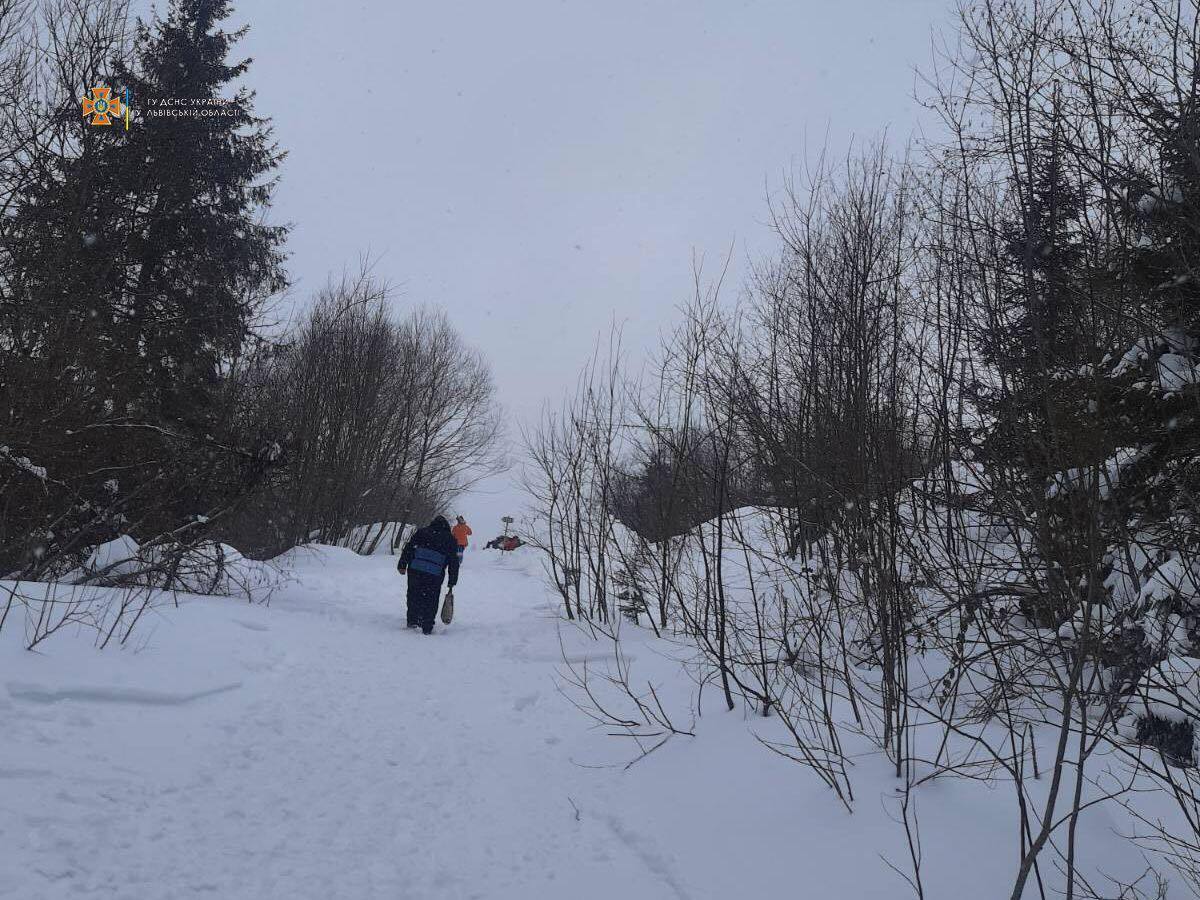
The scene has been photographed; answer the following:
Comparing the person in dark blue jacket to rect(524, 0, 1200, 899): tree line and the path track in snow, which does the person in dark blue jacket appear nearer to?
the path track in snow

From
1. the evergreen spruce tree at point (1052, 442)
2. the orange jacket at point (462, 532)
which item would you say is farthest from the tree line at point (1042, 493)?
the orange jacket at point (462, 532)

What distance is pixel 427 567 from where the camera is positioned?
977cm

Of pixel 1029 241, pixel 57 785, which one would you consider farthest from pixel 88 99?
pixel 1029 241

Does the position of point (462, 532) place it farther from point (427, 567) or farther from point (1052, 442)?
point (1052, 442)

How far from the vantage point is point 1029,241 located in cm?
230

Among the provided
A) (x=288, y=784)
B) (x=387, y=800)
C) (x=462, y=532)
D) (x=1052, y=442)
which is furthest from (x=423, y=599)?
(x=462, y=532)

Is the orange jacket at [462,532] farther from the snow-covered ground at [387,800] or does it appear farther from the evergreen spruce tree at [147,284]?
the snow-covered ground at [387,800]

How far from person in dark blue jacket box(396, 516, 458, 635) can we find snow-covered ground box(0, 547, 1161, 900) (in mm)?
3375

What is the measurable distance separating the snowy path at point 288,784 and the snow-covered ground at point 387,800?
0.05 feet

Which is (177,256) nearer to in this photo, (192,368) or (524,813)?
(192,368)

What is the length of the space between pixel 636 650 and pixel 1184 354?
5.74m

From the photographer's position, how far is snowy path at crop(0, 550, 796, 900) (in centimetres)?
284

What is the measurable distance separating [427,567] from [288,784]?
19.7ft

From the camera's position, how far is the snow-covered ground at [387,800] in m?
2.85
